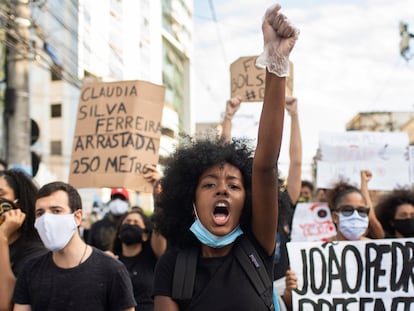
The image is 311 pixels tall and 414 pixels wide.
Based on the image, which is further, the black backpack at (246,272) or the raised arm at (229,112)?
the raised arm at (229,112)

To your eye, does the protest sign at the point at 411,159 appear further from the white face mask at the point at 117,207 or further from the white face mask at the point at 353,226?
the white face mask at the point at 117,207

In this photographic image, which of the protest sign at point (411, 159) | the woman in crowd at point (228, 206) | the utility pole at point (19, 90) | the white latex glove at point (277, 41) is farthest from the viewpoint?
the utility pole at point (19, 90)

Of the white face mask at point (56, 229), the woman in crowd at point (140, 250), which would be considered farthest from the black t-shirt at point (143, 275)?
the white face mask at point (56, 229)

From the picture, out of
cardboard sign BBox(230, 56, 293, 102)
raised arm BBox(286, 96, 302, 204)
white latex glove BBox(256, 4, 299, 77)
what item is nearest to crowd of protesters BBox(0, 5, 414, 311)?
white latex glove BBox(256, 4, 299, 77)

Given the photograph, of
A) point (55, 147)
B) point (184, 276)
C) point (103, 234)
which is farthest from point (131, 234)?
point (55, 147)

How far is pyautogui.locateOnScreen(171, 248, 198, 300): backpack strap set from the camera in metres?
2.41

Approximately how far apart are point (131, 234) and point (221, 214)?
2775mm

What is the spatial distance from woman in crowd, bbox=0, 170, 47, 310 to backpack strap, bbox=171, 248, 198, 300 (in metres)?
1.34

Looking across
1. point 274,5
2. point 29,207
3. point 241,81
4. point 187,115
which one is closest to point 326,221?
point 241,81

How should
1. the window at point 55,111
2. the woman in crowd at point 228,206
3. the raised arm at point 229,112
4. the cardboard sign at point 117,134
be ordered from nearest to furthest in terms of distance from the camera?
the woman in crowd at point 228,206, the raised arm at point 229,112, the cardboard sign at point 117,134, the window at point 55,111

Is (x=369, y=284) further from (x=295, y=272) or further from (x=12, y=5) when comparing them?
(x=12, y=5)

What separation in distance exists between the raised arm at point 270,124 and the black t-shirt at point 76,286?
3.46 feet

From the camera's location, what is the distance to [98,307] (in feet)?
10.5

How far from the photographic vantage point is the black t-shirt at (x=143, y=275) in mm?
4711
